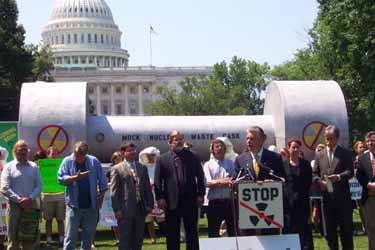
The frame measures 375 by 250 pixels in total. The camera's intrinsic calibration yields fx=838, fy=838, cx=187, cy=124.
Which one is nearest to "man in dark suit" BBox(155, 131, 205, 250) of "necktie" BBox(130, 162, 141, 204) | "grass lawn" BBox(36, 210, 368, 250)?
"necktie" BBox(130, 162, 141, 204)

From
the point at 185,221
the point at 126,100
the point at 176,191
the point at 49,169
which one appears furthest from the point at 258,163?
the point at 126,100

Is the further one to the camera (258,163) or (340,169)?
(340,169)

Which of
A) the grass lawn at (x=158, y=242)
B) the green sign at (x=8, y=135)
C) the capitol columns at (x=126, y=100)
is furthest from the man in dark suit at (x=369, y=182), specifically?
the capitol columns at (x=126, y=100)

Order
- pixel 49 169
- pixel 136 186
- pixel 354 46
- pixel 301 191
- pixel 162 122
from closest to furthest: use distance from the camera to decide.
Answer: pixel 136 186
pixel 301 191
pixel 49 169
pixel 162 122
pixel 354 46

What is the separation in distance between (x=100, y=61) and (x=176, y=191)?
16822cm

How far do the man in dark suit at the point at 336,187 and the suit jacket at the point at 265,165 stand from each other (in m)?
1.73

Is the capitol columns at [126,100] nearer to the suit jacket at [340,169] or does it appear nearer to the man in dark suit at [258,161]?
the suit jacket at [340,169]

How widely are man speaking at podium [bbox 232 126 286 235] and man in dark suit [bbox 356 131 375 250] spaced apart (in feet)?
8.25

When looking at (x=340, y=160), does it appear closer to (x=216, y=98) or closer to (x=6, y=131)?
(x=6, y=131)

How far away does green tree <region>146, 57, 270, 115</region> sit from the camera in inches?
3159

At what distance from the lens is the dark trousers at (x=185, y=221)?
39.7 feet

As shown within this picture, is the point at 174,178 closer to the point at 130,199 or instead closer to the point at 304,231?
the point at 130,199

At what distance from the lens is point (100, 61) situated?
179 metres

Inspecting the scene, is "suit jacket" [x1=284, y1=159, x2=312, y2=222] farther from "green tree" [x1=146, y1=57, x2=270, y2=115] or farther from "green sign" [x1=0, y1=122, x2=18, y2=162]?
"green tree" [x1=146, y1=57, x2=270, y2=115]
